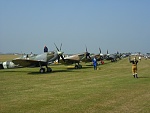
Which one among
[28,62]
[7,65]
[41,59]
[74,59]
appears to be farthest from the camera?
[74,59]

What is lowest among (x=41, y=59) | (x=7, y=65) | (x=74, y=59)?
(x=7, y=65)

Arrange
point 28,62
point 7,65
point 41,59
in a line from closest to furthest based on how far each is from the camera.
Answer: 1. point 28,62
2. point 41,59
3. point 7,65

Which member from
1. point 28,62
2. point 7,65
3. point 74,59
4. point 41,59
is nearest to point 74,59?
point 74,59

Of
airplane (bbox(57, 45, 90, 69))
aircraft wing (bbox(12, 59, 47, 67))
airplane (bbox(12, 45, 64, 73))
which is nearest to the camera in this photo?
aircraft wing (bbox(12, 59, 47, 67))

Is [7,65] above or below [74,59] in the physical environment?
below

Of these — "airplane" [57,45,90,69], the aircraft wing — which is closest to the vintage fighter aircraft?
"airplane" [57,45,90,69]

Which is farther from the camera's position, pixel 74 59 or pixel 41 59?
pixel 74 59

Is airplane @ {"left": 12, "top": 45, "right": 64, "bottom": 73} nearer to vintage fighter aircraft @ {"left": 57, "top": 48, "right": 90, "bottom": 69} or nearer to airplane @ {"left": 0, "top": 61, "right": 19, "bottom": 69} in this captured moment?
airplane @ {"left": 0, "top": 61, "right": 19, "bottom": 69}

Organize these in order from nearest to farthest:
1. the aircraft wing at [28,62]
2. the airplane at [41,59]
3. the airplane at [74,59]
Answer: the aircraft wing at [28,62] < the airplane at [41,59] < the airplane at [74,59]

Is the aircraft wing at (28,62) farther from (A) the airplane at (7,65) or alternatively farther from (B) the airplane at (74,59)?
(B) the airplane at (74,59)

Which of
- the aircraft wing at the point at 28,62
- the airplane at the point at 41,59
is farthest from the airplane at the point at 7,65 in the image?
the aircraft wing at the point at 28,62

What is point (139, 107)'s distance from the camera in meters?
8.77

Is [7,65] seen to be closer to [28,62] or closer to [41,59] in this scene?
[28,62]

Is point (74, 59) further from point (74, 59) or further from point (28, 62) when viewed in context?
point (28, 62)
